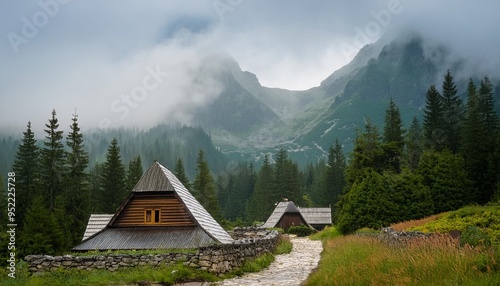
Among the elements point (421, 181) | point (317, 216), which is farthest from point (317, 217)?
point (421, 181)

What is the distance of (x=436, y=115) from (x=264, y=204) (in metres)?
43.4

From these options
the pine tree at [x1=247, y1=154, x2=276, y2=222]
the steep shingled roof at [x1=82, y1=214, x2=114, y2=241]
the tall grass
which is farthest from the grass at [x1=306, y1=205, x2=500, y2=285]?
the pine tree at [x1=247, y1=154, x2=276, y2=222]

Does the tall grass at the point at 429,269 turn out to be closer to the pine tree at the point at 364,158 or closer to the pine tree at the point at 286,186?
the pine tree at the point at 364,158

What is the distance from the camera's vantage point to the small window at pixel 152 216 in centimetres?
2554

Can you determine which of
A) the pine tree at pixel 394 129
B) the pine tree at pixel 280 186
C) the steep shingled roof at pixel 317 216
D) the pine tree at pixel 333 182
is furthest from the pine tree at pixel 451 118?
the pine tree at pixel 280 186

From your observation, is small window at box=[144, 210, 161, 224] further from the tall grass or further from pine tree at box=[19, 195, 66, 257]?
the tall grass

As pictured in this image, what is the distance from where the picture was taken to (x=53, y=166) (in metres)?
58.0

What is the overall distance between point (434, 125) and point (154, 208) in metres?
52.4

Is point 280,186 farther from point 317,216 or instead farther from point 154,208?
point 154,208

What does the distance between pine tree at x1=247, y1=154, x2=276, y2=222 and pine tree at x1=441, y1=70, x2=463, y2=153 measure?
135ft

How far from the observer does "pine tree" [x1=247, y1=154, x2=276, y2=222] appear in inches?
3841

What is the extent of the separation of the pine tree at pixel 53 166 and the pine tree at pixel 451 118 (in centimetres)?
5060

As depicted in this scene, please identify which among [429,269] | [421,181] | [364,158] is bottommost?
[429,269]

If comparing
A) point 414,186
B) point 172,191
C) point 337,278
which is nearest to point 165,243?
point 172,191
